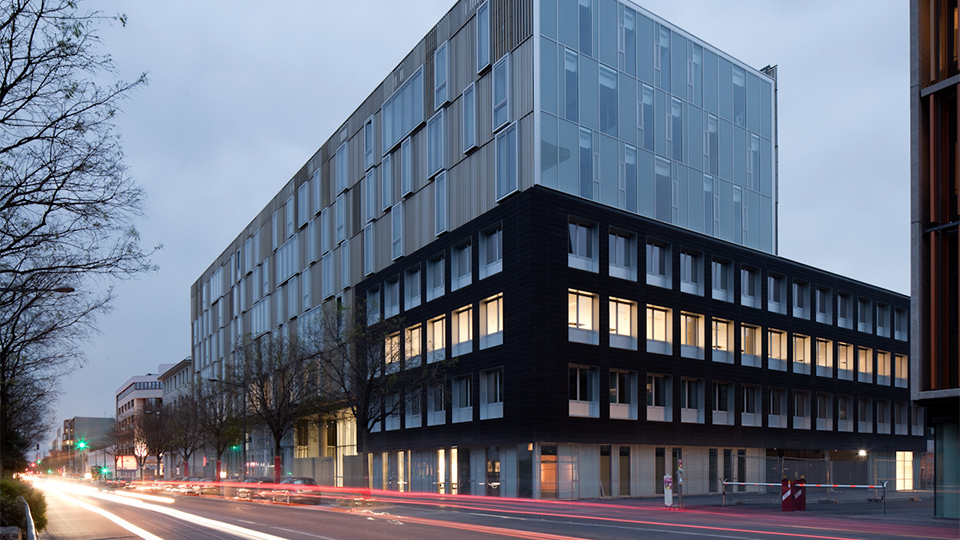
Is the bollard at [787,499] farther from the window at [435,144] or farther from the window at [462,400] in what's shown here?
the window at [435,144]

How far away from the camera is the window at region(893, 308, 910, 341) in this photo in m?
76.9

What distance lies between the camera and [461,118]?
57.5 metres

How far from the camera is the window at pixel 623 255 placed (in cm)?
5375

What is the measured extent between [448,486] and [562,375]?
42.5ft

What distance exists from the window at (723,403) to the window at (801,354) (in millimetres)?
8385

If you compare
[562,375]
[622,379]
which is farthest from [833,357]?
[562,375]

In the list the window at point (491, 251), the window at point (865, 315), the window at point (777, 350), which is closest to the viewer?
the window at point (491, 251)

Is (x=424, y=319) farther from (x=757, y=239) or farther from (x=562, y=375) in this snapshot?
(x=757, y=239)

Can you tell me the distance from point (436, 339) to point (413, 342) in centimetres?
365

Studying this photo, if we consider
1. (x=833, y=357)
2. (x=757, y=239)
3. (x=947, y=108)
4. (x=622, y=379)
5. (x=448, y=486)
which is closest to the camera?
(x=947, y=108)

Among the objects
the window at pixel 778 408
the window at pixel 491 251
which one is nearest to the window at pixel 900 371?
the window at pixel 778 408

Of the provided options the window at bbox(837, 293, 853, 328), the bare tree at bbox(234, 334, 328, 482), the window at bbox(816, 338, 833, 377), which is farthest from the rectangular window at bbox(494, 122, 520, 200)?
the window at bbox(837, 293, 853, 328)

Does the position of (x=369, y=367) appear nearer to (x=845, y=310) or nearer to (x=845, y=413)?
(x=845, y=413)

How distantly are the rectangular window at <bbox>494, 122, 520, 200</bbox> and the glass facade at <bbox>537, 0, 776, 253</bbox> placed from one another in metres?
2.05
